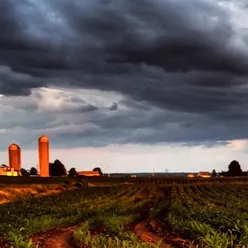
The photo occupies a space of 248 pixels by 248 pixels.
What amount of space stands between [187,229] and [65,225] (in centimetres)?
748

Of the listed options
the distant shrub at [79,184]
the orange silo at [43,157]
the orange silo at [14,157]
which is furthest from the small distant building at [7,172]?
the distant shrub at [79,184]

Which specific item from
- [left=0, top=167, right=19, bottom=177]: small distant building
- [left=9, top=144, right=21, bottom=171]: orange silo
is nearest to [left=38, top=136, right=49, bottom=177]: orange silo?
[left=0, top=167, right=19, bottom=177]: small distant building

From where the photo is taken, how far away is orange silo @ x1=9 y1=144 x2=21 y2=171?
173 metres

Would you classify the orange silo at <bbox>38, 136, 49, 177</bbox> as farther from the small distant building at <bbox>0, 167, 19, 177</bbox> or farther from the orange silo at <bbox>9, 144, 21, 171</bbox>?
the orange silo at <bbox>9, 144, 21, 171</bbox>

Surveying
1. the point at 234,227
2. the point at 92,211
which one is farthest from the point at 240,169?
the point at 234,227

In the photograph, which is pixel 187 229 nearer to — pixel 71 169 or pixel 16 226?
pixel 16 226

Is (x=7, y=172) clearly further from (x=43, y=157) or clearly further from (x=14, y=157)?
(x=14, y=157)

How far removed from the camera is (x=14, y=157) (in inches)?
6841

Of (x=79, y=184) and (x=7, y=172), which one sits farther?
(x=7, y=172)

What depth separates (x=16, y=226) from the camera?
22031mm

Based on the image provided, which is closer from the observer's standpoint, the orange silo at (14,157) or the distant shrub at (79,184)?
the distant shrub at (79,184)

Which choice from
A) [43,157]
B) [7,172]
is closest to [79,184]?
[43,157]

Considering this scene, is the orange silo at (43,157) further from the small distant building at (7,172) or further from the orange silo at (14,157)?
the orange silo at (14,157)

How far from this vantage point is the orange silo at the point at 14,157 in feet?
568
